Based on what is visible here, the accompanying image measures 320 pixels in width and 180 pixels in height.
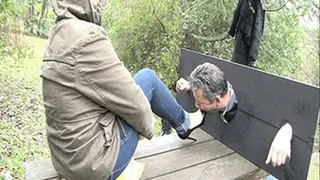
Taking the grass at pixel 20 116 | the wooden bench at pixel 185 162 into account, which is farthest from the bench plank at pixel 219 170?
the grass at pixel 20 116

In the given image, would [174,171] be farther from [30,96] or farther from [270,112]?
[30,96]

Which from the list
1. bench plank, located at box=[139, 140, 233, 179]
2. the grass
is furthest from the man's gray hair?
the grass

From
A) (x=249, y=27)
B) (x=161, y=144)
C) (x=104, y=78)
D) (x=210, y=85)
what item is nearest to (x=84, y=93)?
(x=104, y=78)

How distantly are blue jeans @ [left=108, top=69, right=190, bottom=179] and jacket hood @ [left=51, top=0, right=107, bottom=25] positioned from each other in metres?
0.41

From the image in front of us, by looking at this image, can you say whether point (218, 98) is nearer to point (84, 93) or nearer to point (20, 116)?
point (84, 93)

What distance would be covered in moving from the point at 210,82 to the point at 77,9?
77 centimetres

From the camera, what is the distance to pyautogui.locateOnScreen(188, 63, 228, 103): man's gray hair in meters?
1.50

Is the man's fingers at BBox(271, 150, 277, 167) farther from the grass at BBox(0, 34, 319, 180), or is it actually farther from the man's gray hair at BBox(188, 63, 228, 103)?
the grass at BBox(0, 34, 319, 180)

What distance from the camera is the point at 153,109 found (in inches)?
58.9

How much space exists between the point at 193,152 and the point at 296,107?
0.61 metres

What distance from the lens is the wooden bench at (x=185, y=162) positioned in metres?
1.43

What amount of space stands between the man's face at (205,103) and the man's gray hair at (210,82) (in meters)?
0.02

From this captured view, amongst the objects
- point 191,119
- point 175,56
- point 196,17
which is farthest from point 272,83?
point 175,56

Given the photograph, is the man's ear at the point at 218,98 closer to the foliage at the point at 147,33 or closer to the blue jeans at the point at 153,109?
the blue jeans at the point at 153,109
